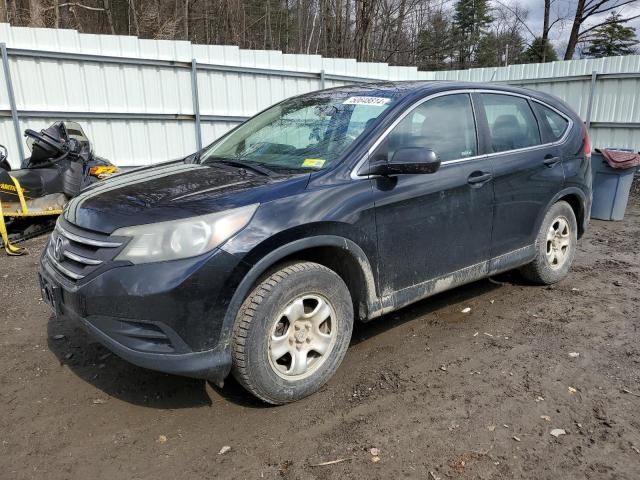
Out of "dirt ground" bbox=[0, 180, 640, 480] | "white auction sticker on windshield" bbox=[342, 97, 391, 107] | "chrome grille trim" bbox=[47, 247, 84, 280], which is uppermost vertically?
"white auction sticker on windshield" bbox=[342, 97, 391, 107]

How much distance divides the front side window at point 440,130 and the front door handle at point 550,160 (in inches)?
34.6

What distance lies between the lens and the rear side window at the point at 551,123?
172 inches

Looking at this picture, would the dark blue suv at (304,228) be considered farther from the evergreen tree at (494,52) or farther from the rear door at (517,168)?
the evergreen tree at (494,52)

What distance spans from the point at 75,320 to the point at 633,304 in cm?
439

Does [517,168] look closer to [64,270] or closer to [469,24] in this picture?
[64,270]

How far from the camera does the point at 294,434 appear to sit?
8.68ft

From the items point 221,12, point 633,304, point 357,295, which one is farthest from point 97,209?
point 221,12

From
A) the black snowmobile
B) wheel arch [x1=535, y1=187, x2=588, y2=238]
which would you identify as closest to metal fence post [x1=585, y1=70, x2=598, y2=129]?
wheel arch [x1=535, y1=187, x2=588, y2=238]

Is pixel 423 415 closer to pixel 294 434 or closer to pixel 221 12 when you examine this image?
pixel 294 434

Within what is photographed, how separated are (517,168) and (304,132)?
1737 mm

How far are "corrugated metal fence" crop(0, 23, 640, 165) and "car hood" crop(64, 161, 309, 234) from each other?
19.4 ft

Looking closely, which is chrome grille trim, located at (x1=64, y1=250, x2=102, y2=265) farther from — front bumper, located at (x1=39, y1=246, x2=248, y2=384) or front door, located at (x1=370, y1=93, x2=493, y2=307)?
front door, located at (x1=370, y1=93, x2=493, y2=307)

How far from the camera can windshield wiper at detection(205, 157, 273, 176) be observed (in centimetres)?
311

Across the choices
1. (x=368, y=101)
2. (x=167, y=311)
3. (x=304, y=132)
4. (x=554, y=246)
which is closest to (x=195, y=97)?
(x=304, y=132)
